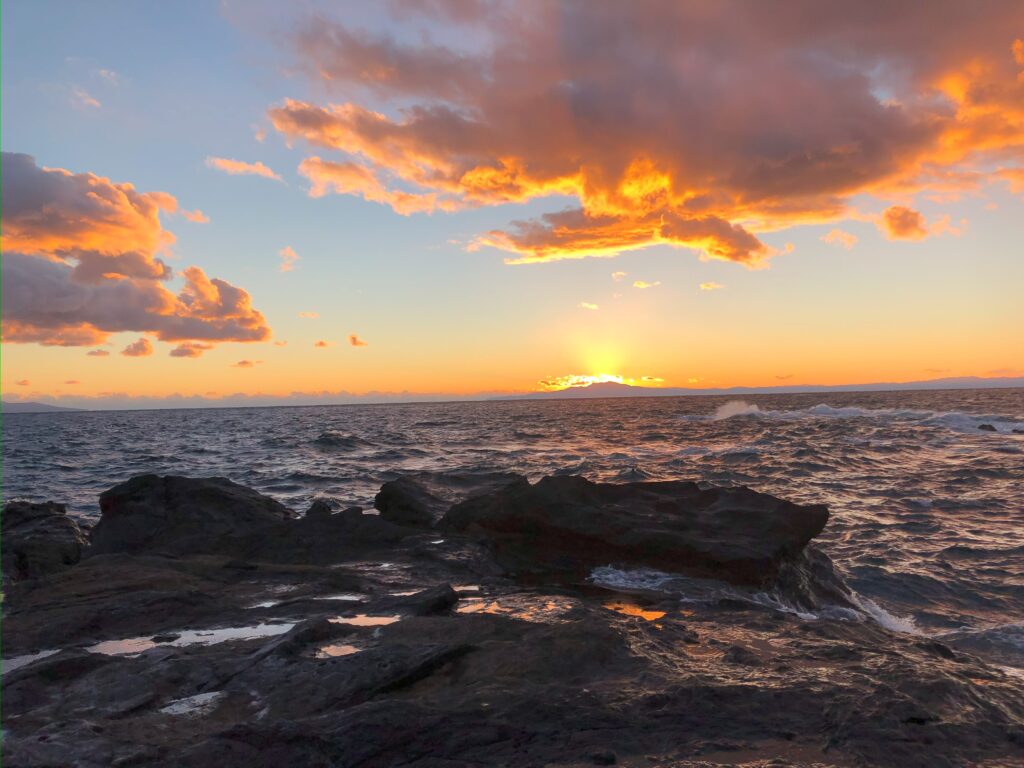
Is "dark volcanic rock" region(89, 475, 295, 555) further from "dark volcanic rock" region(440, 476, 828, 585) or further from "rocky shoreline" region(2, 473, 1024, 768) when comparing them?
"dark volcanic rock" region(440, 476, 828, 585)

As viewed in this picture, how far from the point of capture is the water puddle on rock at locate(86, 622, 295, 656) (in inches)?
289

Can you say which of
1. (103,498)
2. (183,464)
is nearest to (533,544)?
A: (103,498)

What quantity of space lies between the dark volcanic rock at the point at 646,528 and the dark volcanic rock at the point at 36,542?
26.8 ft

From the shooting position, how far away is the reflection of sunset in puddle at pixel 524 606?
842cm

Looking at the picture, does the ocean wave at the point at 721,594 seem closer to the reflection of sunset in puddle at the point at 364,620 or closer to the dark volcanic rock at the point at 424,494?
the reflection of sunset in puddle at the point at 364,620

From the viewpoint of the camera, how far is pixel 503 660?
611 centimetres

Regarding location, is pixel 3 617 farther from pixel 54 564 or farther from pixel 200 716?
pixel 200 716

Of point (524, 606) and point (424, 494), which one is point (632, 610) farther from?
point (424, 494)

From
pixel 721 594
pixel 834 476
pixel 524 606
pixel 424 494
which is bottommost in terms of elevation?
pixel 834 476

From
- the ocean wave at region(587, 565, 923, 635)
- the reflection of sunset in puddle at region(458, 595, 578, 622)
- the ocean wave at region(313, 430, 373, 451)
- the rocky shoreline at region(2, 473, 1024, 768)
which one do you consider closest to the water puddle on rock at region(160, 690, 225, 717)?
the rocky shoreline at region(2, 473, 1024, 768)

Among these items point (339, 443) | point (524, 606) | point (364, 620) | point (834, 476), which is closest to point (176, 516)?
point (364, 620)

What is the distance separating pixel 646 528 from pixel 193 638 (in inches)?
300

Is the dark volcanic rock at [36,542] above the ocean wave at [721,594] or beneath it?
above

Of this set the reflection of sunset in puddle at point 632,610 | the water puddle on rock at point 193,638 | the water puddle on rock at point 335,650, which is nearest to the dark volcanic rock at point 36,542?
the water puddle on rock at point 193,638
